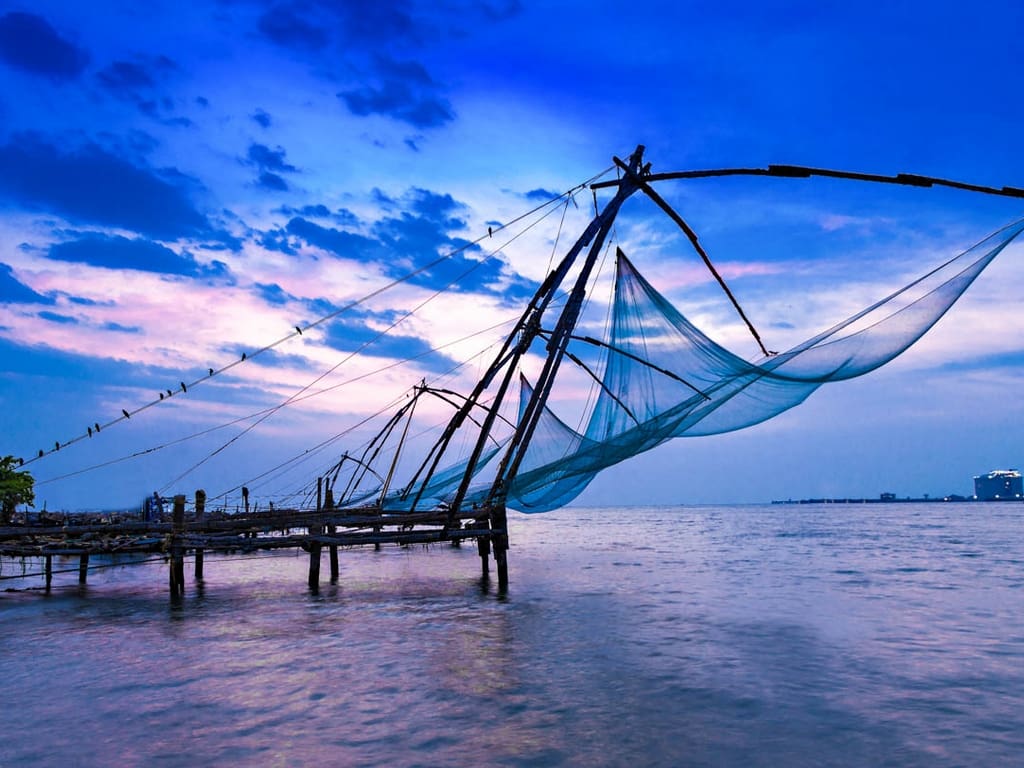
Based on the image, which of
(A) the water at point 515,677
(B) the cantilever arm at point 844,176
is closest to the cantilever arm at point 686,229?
(B) the cantilever arm at point 844,176

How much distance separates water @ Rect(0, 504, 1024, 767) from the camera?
580 centimetres

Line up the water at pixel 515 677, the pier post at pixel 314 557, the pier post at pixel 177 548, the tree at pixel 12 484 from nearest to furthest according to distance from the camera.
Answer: the water at pixel 515 677, the pier post at pixel 177 548, the pier post at pixel 314 557, the tree at pixel 12 484

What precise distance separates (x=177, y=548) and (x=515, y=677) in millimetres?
9072

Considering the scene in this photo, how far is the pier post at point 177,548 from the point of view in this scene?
1406cm

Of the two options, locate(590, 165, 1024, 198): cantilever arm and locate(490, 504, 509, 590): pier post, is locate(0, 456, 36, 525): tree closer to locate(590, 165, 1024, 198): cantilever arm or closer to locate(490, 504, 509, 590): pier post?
locate(490, 504, 509, 590): pier post

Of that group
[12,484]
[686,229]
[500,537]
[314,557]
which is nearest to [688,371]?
[686,229]

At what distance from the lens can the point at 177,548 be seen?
14.2 metres

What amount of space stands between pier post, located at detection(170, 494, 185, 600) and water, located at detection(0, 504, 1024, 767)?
1.14 feet

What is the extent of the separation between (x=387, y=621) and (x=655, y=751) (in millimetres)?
6916

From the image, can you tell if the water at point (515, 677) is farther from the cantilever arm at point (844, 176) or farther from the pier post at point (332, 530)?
the cantilever arm at point (844, 176)

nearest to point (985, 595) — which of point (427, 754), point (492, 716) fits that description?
point (492, 716)

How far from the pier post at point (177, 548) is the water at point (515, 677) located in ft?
1.14

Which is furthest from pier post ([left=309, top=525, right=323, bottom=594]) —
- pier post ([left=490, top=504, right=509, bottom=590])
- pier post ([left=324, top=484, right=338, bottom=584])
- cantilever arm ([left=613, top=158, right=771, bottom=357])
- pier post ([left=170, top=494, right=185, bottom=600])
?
cantilever arm ([left=613, top=158, right=771, bottom=357])

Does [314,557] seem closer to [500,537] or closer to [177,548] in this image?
[177,548]
